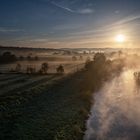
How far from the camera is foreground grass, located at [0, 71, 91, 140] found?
2338cm

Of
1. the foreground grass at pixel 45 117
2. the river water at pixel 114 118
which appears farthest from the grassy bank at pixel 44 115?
the river water at pixel 114 118

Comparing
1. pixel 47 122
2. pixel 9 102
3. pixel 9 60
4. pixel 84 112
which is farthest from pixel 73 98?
pixel 9 60

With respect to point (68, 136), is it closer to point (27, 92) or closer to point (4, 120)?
point (4, 120)

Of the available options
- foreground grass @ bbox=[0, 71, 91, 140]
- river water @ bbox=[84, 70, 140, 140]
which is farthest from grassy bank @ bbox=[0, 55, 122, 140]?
river water @ bbox=[84, 70, 140, 140]

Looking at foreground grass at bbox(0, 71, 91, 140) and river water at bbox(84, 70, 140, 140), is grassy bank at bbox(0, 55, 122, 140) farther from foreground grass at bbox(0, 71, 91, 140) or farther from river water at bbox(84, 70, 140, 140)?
river water at bbox(84, 70, 140, 140)

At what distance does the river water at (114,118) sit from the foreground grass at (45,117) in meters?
1.40

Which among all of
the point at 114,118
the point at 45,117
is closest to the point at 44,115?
the point at 45,117

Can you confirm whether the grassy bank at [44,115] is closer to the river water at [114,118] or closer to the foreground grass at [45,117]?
the foreground grass at [45,117]

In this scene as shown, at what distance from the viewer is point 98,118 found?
105 feet

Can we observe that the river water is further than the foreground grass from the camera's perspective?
Yes

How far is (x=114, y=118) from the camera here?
31.5 metres

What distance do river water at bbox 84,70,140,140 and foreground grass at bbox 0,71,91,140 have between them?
4.59 feet

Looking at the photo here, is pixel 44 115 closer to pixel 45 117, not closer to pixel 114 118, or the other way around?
pixel 45 117

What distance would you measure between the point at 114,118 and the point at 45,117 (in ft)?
31.0
